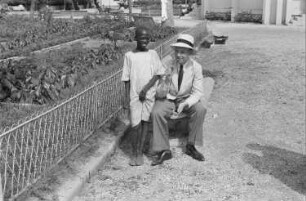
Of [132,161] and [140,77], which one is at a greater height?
[140,77]

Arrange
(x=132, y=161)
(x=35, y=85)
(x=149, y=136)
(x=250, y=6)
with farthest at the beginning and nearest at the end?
(x=250, y=6)
(x=35, y=85)
(x=149, y=136)
(x=132, y=161)

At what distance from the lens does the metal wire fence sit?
12.7 ft

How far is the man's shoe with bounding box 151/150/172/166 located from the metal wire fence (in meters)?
0.79

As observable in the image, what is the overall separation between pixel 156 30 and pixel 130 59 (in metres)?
11.6

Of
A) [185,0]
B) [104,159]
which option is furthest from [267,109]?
[185,0]

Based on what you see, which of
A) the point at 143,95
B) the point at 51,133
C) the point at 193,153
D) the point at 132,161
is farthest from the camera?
the point at 193,153

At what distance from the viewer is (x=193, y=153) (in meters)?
5.20

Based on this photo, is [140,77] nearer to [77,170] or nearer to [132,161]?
[132,161]

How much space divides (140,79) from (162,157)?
0.84m

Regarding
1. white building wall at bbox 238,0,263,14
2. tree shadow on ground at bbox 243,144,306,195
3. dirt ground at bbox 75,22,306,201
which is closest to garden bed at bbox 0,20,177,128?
dirt ground at bbox 75,22,306,201

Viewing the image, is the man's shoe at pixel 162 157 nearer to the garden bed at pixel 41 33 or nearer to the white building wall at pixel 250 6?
the garden bed at pixel 41 33

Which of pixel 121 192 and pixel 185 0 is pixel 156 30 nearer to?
pixel 121 192

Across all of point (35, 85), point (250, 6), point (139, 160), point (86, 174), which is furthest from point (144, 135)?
point (250, 6)

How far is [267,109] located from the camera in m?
8.09
